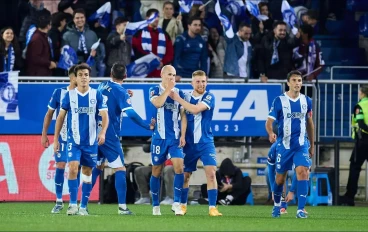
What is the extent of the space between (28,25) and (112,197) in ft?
13.5

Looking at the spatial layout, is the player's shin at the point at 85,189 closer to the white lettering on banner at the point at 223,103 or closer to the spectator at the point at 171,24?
the white lettering on banner at the point at 223,103

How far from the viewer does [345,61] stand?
2547 cm

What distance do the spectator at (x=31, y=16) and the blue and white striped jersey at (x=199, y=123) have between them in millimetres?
7319

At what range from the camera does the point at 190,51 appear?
72.0 ft

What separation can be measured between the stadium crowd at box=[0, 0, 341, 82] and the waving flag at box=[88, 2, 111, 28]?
0.07 metres

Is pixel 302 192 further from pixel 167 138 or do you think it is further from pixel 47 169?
pixel 47 169

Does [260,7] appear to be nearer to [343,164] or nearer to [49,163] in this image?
[343,164]

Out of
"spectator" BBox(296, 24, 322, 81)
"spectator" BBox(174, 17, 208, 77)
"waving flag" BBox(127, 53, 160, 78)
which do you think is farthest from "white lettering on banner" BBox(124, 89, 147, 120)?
"spectator" BBox(296, 24, 322, 81)

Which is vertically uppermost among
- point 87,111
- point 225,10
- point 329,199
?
point 225,10

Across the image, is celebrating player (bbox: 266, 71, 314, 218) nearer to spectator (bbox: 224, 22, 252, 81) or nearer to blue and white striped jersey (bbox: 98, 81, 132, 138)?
blue and white striped jersey (bbox: 98, 81, 132, 138)

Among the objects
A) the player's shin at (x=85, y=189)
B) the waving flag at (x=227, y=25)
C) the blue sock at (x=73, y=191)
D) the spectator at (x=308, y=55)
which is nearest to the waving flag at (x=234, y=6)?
the waving flag at (x=227, y=25)

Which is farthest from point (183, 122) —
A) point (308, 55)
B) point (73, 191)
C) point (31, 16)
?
point (31, 16)

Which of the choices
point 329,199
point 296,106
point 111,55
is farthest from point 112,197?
point 296,106

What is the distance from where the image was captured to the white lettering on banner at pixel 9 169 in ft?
69.7
